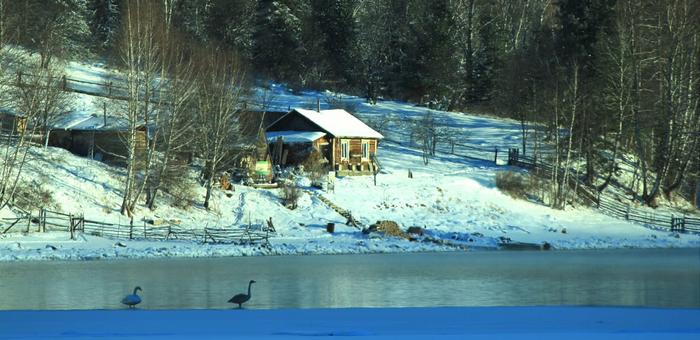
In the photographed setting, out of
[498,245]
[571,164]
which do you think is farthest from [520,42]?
[498,245]

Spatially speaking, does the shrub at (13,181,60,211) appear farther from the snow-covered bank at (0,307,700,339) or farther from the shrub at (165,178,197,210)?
the snow-covered bank at (0,307,700,339)

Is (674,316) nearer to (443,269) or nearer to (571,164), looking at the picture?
(443,269)

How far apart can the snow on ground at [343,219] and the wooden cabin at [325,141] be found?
2091mm

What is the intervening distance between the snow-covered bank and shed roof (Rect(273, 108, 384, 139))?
43.0m

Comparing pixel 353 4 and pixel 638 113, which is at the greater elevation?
pixel 353 4

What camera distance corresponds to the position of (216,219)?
5000 cm

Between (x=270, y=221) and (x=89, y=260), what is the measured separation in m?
12.3

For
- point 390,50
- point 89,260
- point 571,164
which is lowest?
point 89,260

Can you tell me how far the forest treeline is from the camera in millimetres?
60969

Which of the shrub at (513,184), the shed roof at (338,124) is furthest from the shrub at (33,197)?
the shrub at (513,184)

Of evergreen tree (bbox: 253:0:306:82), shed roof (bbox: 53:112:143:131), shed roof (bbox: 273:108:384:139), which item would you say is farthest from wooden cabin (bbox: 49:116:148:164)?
evergreen tree (bbox: 253:0:306:82)

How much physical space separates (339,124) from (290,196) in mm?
13990

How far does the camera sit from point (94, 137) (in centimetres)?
5694

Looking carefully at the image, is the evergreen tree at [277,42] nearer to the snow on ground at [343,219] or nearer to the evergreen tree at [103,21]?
the evergreen tree at [103,21]
